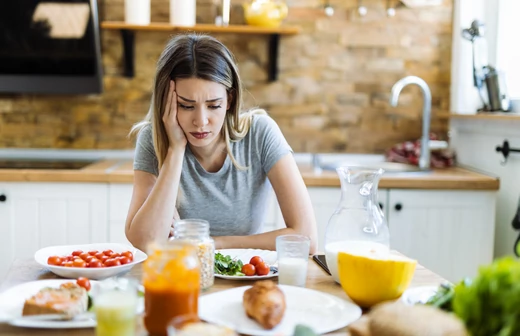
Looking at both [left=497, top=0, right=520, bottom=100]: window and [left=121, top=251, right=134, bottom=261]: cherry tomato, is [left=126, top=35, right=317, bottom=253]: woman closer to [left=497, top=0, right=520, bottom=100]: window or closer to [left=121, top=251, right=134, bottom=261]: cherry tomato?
[left=121, top=251, right=134, bottom=261]: cherry tomato

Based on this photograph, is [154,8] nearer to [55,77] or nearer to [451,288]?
[55,77]

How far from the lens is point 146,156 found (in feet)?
6.42

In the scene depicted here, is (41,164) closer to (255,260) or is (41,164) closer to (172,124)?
(172,124)

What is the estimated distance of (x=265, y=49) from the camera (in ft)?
10.9

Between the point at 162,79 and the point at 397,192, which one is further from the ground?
the point at 162,79

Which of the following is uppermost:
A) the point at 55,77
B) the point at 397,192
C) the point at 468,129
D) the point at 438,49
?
the point at 438,49

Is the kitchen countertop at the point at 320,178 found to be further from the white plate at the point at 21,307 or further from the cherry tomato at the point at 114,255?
the white plate at the point at 21,307

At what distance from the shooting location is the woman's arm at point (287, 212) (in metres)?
1.73

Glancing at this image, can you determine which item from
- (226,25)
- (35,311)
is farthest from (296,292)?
(226,25)

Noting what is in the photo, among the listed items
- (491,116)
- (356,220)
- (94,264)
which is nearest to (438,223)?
(491,116)

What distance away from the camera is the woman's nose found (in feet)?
5.89

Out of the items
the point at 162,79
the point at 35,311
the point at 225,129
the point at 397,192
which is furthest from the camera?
the point at 397,192

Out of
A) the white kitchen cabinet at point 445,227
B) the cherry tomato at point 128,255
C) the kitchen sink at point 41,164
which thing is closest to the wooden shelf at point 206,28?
the kitchen sink at point 41,164

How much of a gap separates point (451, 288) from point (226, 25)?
233 cm
